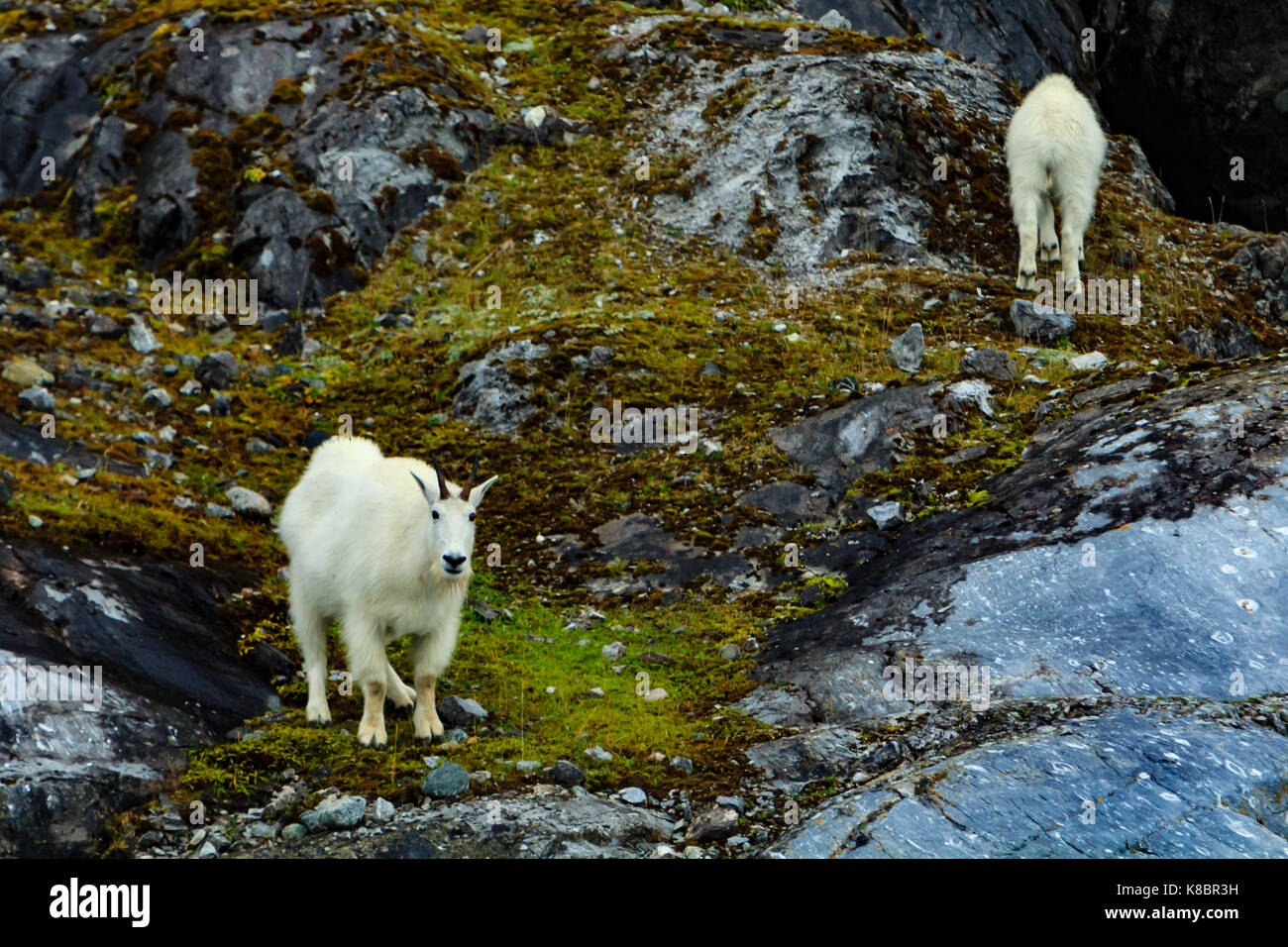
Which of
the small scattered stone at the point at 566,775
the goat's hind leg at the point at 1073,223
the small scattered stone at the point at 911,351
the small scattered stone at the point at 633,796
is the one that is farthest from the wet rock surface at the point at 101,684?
the goat's hind leg at the point at 1073,223

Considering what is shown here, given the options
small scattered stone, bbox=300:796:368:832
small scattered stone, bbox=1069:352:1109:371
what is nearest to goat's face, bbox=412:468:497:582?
small scattered stone, bbox=300:796:368:832

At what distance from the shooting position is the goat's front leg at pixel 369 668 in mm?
7797

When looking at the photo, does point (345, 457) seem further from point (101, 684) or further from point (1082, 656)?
point (1082, 656)

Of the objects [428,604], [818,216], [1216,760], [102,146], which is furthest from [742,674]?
[102,146]

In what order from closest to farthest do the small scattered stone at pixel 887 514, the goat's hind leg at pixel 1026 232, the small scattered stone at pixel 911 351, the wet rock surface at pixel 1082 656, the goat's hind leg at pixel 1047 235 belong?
the wet rock surface at pixel 1082 656
the small scattered stone at pixel 887 514
the small scattered stone at pixel 911 351
the goat's hind leg at pixel 1026 232
the goat's hind leg at pixel 1047 235

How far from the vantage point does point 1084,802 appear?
6102 millimetres

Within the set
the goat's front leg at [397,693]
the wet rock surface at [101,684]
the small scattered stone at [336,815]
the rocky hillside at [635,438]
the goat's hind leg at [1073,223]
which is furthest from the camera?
the goat's hind leg at [1073,223]

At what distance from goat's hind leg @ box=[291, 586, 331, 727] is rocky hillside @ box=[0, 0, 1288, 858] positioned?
171 millimetres

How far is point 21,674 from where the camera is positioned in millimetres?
6984

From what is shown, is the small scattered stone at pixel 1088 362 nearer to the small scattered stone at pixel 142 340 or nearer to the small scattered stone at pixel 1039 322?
the small scattered stone at pixel 1039 322

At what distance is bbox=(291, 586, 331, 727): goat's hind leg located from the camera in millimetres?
8203

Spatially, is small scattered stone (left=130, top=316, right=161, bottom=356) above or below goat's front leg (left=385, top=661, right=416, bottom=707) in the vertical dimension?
above

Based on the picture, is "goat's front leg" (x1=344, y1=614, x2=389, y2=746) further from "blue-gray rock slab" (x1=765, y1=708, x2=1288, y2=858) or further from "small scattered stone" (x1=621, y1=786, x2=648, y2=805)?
"blue-gray rock slab" (x1=765, y1=708, x2=1288, y2=858)

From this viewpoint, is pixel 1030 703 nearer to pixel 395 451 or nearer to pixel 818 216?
pixel 395 451
